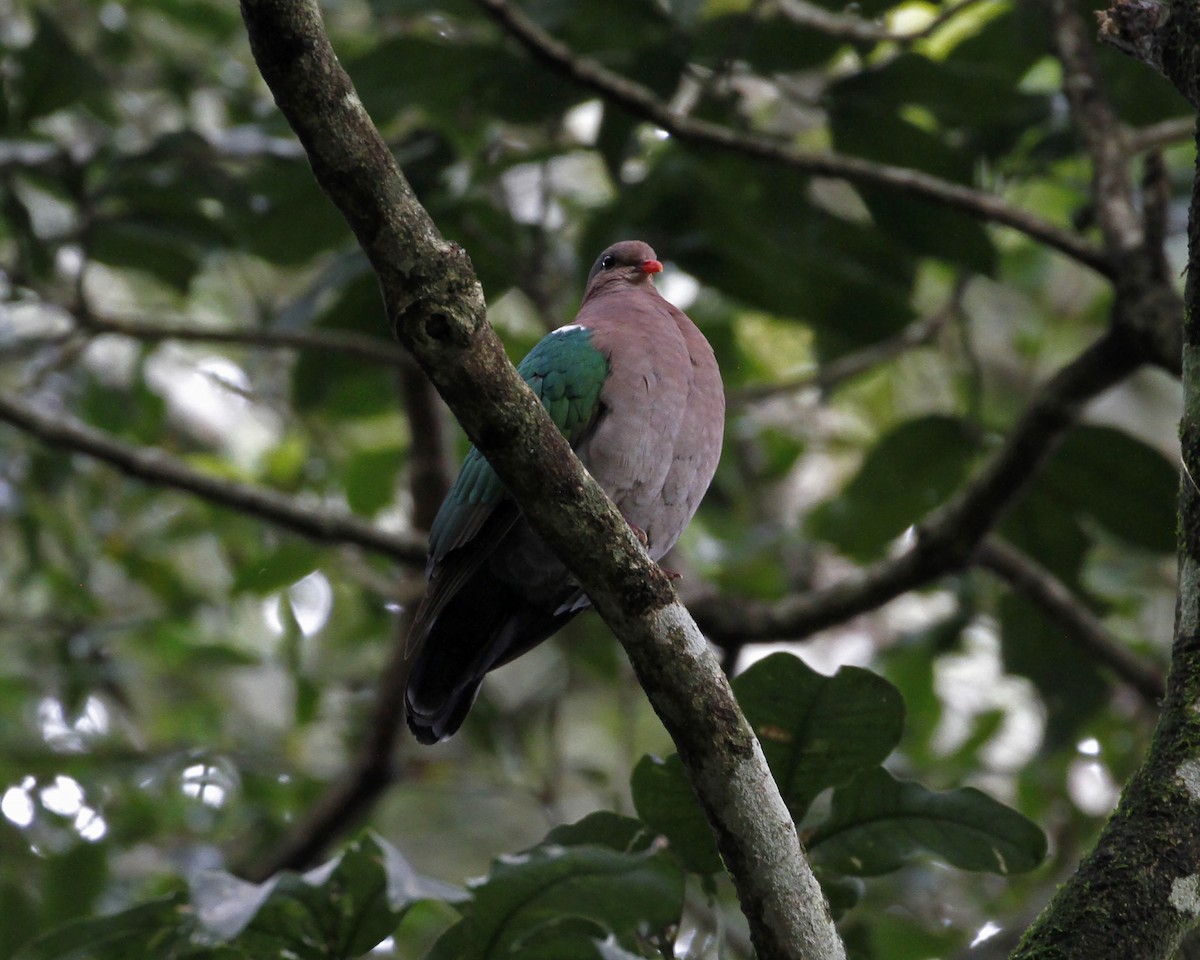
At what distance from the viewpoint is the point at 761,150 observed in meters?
4.35

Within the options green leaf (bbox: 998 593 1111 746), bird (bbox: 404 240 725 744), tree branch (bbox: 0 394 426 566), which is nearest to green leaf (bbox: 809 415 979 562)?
green leaf (bbox: 998 593 1111 746)

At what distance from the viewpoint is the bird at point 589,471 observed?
3262mm

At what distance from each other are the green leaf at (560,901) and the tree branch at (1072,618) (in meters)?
Result: 2.64

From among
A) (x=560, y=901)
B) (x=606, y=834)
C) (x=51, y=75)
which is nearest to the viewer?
(x=560, y=901)

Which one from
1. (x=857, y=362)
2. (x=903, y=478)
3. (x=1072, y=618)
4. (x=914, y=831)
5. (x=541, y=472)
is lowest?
(x=914, y=831)

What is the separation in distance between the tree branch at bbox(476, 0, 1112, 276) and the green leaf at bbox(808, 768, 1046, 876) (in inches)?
81.0

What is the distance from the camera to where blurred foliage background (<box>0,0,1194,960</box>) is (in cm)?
455

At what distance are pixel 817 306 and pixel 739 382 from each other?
0.88 m

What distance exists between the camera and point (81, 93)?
15.5ft

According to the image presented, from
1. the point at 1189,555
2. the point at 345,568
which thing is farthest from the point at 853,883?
the point at 345,568

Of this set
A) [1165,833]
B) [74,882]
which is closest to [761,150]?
[1165,833]

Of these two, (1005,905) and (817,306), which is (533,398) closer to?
(817,306)

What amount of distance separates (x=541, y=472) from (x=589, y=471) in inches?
44.2

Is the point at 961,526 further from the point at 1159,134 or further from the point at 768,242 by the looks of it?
the point at 1159,134
